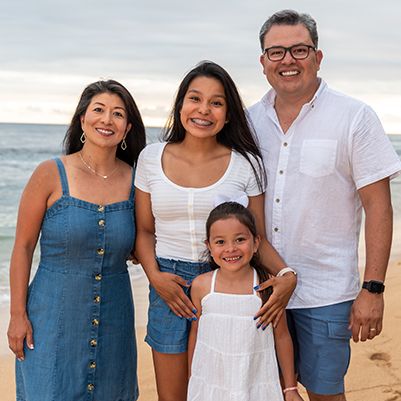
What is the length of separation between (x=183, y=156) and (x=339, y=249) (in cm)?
109

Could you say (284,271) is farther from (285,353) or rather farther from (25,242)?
(25,242)

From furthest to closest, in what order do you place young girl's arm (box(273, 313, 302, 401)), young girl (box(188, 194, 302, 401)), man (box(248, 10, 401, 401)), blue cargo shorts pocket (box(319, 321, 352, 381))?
1. blue cargo shorts pocket (box(319, 321, 352, 381))
2. man (box(248, 10, 401, 401))
3. young girl's arm (box(273, 313, 302, 401))
4. young girl (box(188, 194, 302, 401))

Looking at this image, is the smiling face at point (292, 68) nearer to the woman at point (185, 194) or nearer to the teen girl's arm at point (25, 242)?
the woman at point (185, 194)

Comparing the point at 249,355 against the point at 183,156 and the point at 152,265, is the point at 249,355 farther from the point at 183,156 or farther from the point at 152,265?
the point at 183,156

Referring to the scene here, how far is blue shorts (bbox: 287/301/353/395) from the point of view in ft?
9.09

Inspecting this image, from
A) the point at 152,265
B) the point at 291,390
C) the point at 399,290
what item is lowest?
the point at 399,290

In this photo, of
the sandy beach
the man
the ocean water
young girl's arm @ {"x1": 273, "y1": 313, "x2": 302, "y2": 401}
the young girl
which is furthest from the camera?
the ocean water

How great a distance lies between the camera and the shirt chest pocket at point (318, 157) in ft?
8.86

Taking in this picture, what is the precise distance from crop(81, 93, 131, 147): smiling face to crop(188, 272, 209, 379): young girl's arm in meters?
1.01

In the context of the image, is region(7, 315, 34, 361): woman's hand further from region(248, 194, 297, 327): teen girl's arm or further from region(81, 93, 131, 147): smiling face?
region(248, 194, 297, 327): teen girl's arm

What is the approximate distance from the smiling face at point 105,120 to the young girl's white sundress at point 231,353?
1.10 meters

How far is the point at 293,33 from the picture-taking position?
2.78 metres

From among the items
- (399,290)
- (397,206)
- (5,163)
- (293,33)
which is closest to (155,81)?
(5,163)

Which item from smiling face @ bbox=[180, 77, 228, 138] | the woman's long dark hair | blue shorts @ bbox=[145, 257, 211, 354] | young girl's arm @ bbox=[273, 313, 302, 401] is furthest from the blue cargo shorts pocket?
the woman's long dark hair
